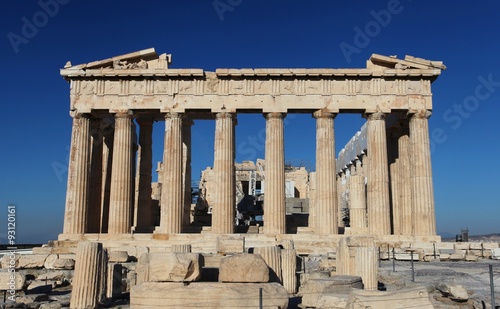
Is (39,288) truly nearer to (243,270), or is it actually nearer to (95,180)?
(243,270)

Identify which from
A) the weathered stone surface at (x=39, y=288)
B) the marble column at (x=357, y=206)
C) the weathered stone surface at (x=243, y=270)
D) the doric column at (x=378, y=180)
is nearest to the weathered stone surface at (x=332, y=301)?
the weathered stone surface at (x=243, y=270)

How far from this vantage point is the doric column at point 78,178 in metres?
26.7

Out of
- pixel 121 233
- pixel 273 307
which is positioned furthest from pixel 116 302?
pixel 121 233

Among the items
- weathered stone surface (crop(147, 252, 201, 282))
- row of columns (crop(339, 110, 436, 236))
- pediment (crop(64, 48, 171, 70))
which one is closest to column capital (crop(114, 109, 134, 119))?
pediment (crop(64, 48, 171, 70))

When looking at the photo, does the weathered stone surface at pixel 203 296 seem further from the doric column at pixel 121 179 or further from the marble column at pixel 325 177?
the doric column at pixel 121 179

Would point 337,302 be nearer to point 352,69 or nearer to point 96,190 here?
point 352,69

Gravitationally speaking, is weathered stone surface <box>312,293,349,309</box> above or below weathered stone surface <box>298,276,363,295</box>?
below

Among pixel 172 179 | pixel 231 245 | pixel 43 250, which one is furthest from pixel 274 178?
pixel 43 250

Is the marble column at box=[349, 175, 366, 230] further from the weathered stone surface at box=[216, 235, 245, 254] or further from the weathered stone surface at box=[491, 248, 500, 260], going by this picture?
the weathered stone surface at box=[216, 235, 245, 254]

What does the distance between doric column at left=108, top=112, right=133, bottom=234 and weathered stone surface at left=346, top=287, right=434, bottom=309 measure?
19.7 metres

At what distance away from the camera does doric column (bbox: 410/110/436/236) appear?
26375 millimetres

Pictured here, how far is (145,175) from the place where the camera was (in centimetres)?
3016

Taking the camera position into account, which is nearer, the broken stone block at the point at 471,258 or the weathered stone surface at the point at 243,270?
the weathered stone surface at the point at 243,270

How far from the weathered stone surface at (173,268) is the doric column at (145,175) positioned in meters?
19.2
